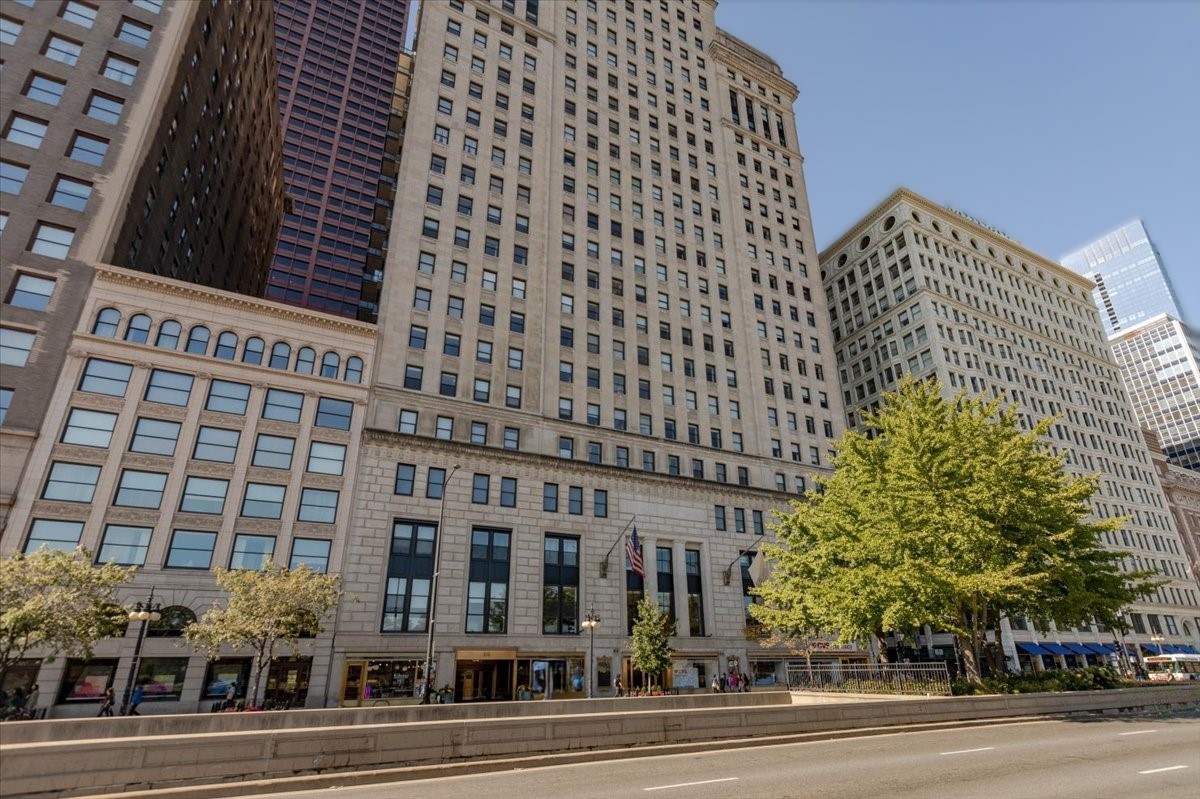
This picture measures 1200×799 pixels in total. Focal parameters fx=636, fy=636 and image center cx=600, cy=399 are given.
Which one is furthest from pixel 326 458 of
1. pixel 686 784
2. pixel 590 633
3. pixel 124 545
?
pixel 686 784

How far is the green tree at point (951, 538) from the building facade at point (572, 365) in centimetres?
1746

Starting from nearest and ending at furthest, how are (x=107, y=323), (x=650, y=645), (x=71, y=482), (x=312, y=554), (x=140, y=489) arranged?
(x=71, y=482) → (x=140, y=489) → (x=107, y=323) → (x=650, y=645) → (x=312, y=554)

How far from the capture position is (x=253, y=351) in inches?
1628

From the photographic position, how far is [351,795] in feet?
41.5

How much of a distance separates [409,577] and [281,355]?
16939 millimetres

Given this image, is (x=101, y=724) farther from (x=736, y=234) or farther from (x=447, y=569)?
(x=736, y=234)

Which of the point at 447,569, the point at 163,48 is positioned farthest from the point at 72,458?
the point at 163,48

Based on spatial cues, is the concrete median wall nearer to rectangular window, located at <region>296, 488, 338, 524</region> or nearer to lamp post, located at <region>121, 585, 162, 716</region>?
lamp post, located at <region>121, 585, 162, 716</region>

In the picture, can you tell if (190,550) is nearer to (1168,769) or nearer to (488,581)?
(488,581)

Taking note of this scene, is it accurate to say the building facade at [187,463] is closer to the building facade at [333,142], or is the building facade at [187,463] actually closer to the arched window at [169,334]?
the arched window at [169,334]

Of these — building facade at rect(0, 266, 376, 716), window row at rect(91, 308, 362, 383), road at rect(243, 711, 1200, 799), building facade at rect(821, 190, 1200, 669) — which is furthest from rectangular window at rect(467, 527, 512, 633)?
building facade at rect(821, 190, 1200, 669)

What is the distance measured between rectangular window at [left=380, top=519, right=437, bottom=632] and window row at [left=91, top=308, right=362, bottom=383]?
36.7 ft

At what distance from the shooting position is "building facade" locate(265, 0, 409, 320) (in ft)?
347

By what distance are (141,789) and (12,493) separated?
95.2 ft
